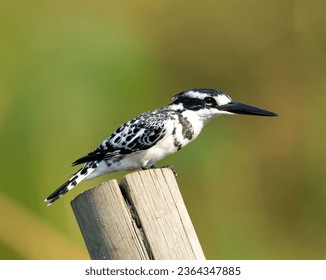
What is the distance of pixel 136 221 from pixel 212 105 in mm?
1372

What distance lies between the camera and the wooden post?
230cm

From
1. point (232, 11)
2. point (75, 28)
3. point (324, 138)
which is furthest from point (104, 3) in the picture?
point (324, 138)

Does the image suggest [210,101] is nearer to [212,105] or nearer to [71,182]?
[212,105]

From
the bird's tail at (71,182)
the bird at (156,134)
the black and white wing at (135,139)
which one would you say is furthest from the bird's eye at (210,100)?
the bird's tail at (71,182)

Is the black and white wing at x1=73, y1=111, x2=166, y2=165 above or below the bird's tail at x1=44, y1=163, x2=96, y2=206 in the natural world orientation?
above

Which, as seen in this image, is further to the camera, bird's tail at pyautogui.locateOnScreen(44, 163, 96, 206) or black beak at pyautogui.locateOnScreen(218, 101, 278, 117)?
black beak at pyautogui.locateOnScreen(218, 101, 278, 117)

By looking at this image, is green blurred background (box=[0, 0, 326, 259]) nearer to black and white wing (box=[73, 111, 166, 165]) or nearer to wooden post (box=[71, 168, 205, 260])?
black and white wing (box=[73, 111, 166, 165])

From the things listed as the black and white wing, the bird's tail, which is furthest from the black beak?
the bird's tail

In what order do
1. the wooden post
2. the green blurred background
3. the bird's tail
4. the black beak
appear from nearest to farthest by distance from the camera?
the wooden post
the bird's tail
the black beak
the green blurred background

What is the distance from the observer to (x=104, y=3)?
15.6 ft

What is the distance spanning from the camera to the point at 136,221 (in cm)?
233

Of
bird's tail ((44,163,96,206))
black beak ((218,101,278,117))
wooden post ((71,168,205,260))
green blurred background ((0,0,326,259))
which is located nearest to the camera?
wooden post ((71,168,205,260))

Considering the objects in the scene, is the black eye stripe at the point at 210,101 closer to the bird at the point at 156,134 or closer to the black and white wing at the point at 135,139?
the bird at the point at 156,134

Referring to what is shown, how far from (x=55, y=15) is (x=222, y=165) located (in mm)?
1272
